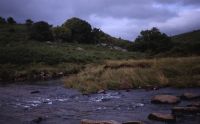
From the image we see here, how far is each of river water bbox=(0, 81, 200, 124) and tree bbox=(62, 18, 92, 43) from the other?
66384mm

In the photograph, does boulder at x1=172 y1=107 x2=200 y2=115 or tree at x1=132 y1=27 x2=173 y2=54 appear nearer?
boulder at x1=172 y1=107 x2=200 y2=115

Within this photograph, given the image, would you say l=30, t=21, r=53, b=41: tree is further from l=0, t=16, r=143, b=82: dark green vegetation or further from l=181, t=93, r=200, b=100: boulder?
l=181, t=93, r=200, b=100: boulder

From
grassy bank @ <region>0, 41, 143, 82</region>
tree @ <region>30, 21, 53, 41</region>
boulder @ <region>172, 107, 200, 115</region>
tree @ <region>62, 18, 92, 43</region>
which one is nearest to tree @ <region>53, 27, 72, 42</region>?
tree @ <region>30, 21, 53, 41</region>

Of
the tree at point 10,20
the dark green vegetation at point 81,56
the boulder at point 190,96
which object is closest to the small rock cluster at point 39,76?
the dark green vegetation at point 81,56

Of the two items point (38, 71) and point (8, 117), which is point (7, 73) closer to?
point (38, 71)

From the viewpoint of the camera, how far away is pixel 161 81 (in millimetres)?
24906

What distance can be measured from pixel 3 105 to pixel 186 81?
42.6ft

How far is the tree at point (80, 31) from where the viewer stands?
90.3 m

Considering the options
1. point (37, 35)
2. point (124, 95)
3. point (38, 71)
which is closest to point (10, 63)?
point (38, 71)

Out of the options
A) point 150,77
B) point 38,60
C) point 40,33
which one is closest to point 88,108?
point 150,77

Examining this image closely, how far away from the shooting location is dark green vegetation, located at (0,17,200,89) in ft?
86.0

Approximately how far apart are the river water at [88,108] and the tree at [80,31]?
218 ft

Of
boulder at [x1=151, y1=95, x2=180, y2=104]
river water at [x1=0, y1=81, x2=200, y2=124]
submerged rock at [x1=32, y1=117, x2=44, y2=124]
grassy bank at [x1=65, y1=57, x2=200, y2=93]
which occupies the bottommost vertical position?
submerged rock at [x1=32, y1=117, x2=44, y2=124]

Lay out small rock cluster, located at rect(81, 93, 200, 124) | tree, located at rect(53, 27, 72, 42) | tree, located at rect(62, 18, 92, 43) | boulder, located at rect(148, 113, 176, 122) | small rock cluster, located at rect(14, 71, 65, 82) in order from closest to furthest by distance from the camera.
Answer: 1. small rock cluster, located at rect(81, 93, 200, 124)
2. boulder, located at rect(148, 113, 176, 122)
3. small rock cluster, located at rect(14, 71, 65, 82)
4. tree, located at rect(53, 27, 72, 42)
5. tree, located at rect(62, 18, 92, 43)
